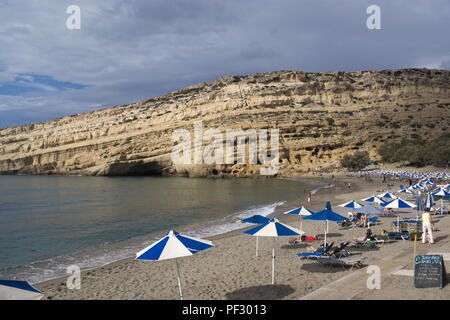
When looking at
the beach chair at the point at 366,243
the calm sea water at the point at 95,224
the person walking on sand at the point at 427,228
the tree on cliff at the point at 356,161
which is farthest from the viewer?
the tree on cliff at the point at 356,161

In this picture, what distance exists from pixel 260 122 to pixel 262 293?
64.2 meters

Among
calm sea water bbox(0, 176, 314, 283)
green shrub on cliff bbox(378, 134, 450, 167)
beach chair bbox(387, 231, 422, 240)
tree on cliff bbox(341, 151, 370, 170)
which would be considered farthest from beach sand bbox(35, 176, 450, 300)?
tree on cliff bbox(341, 151, 370, 170)

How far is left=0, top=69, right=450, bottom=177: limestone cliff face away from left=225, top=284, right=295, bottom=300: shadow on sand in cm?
5616

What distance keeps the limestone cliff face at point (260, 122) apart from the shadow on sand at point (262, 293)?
184ft

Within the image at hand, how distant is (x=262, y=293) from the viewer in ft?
29.9

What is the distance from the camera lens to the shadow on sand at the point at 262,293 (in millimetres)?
8829

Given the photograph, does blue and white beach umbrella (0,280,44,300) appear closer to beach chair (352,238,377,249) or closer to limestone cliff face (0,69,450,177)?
beach chair (352,238,377,249)

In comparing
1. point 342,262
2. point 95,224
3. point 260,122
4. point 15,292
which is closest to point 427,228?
point 342,262

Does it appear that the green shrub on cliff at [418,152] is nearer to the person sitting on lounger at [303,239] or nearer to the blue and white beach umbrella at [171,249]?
the person sitting on lounger at [303,239]

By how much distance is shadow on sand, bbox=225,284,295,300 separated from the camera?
8829 mm

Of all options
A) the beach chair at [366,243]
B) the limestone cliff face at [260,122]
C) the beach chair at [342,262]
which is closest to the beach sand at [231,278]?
the beach chair at [342,262]

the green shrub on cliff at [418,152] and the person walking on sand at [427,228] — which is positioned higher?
the green shrub on cliff at [418,152]

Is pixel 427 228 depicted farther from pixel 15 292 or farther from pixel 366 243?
pixel 15 292

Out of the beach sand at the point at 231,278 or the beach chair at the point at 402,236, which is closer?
the beach sand at the point at 231,278
